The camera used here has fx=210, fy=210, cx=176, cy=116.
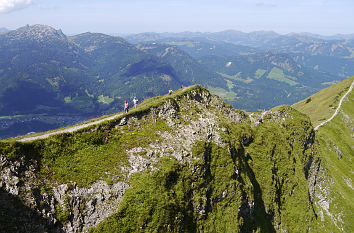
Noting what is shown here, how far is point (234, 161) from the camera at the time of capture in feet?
173

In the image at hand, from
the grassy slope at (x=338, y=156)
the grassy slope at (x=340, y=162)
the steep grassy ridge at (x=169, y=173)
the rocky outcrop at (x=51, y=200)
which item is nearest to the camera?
the rocky outcrop at (x=51, y=200)

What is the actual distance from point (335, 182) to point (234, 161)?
7200 cm

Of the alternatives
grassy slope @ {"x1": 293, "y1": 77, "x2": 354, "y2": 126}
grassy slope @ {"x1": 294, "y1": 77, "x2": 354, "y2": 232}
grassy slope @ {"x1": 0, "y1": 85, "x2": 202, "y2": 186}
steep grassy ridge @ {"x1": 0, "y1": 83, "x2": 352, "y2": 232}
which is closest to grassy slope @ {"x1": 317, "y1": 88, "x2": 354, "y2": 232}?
grassy slope @ {"x1": 294, "y1": 77, "x2": 354, "y2": 232}

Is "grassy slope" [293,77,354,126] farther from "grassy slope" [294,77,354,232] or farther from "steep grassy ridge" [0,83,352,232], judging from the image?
"steep grassy ridge" [0,83,352,232]

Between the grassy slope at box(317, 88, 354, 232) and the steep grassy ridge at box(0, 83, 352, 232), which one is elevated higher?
the steep grassy ridge at box(0, 83, 352, 232)

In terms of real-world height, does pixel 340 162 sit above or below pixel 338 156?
below

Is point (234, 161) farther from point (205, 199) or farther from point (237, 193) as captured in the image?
point (205, 199)

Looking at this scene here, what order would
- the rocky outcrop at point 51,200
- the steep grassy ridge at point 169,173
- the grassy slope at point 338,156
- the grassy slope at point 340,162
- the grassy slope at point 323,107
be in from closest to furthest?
the rocky outcrop at point 51,200 < the steep grassy ridge at point 169,173 < the grassy slope at point 338,156 < the grassy slope at point 340,162 < the grassy slope at point 323,107

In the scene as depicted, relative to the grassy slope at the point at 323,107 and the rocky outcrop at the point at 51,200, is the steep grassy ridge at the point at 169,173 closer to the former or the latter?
the rocky outcrop at the point at 51,200

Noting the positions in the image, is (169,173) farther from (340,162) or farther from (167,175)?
(340,162)

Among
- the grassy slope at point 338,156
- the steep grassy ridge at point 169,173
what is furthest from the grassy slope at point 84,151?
the grassy slope at point 338,156

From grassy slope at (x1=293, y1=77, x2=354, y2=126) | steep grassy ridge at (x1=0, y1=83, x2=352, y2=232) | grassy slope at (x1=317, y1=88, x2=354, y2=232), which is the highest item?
steep grassy ridge at (x1=0, y1=83, x2=352, y2=232)

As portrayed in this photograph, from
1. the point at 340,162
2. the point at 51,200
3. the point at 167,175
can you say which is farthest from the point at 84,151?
the point at 340,162

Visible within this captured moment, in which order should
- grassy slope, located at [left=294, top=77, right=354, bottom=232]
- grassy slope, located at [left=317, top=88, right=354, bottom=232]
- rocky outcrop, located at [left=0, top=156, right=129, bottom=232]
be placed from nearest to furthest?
rocky outcrop, located at [left=0, top=156, right=129, bottom=232]
grassy slope, located at [left=294, top=77, right=354, bottom=232]
grassy slope, located at [left=317, top=88, right=354, bottom=232]
